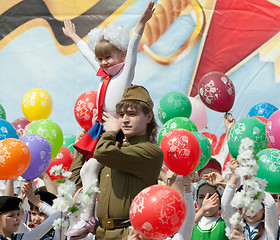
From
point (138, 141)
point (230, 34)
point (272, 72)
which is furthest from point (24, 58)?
point (138, 141)

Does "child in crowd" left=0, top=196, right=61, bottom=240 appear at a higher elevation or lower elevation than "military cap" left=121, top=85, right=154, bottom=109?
lower

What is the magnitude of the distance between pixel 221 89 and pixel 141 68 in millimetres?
2527

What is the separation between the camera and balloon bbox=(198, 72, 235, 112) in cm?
484

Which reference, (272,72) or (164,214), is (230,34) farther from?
(164,214)

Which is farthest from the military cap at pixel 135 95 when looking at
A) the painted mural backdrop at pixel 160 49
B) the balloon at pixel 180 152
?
the painted mural backdrop at pixel 160 49

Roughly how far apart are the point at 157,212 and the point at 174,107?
8.27 feet

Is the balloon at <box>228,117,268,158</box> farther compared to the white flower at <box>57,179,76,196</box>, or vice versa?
the balloon at <box>228,117,268,158</box>

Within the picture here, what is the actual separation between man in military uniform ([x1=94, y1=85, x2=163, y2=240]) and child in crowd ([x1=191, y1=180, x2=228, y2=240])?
0.93 meters

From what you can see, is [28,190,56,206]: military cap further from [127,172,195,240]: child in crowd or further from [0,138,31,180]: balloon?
[127,172,195,240]: child in crowd

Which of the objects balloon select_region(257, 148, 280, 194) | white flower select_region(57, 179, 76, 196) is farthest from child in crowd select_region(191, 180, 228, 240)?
white flower select_region(57, 179, 76, 196)

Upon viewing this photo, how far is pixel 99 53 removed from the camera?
10.7 ft

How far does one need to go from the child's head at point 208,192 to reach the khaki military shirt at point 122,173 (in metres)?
1.06

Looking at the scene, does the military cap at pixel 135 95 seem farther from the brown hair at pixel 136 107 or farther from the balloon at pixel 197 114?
the balloon at pixel 197 114

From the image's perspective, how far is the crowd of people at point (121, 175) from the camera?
2768 millimetres
